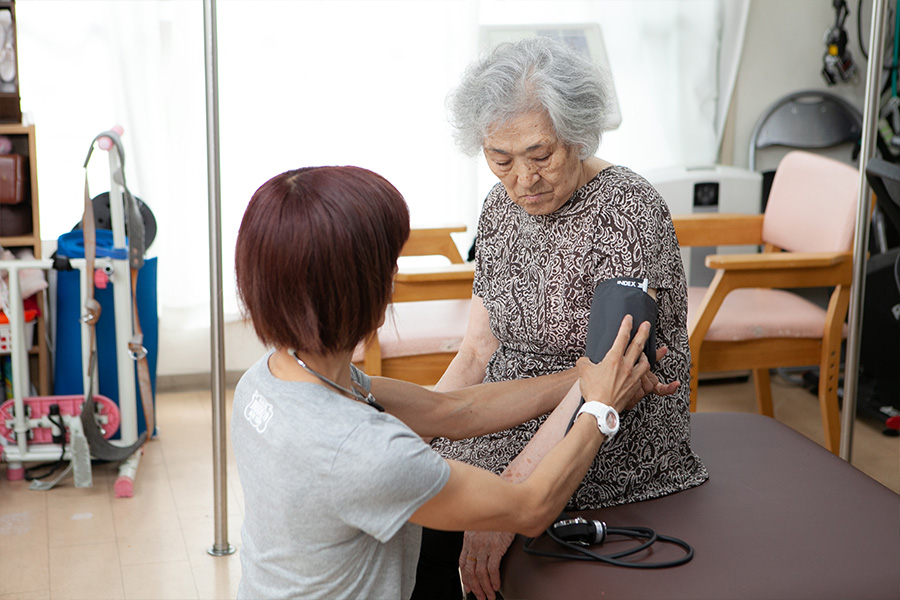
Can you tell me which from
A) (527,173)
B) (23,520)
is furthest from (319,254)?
(23,520)

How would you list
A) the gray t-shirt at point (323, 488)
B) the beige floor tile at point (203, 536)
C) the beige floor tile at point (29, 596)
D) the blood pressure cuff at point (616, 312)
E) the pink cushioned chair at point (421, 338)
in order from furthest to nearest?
the pink cushioned chair at point (421, 338) → the beige floor tile at point (203, 536) → the beige floor tile at point (29, 596) → the blood pressure cuff at point (616, 312) → the gray t-shirt at point (323, 488)

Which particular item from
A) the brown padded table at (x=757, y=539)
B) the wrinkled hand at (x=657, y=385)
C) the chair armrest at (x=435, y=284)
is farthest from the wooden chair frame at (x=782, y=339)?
the wrinkled hand at (x=657, y=385)

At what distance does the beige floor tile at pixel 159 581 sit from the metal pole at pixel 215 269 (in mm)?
135

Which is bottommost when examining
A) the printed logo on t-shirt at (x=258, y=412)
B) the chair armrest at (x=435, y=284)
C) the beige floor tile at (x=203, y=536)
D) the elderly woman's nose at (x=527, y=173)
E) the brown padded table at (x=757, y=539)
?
the beige floor tile at (x=203, y=536)

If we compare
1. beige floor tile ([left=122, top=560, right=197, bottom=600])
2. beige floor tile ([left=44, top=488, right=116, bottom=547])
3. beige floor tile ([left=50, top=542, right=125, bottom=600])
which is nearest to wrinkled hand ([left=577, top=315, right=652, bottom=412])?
beige floor tile ([left=122, top=560, right=197, bottom=600])

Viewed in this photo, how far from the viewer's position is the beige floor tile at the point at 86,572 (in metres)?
2.25

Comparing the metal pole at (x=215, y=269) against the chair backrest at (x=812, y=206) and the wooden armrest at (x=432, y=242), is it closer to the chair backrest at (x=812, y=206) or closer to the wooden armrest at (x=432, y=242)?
the wooden armrest at (x=432, y=242)

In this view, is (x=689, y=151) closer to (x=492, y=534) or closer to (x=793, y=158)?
(x=793, y=158)

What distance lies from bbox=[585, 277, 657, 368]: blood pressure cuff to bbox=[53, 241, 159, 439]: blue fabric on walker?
192 centimetres

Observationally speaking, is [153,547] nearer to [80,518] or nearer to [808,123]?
[80,518]

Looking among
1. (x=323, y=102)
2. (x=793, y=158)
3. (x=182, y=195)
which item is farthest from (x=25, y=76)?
(x=793, y=158)

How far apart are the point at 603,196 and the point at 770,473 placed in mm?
561

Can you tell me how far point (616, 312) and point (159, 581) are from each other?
1.51 metres

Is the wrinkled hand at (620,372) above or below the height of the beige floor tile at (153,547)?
above
